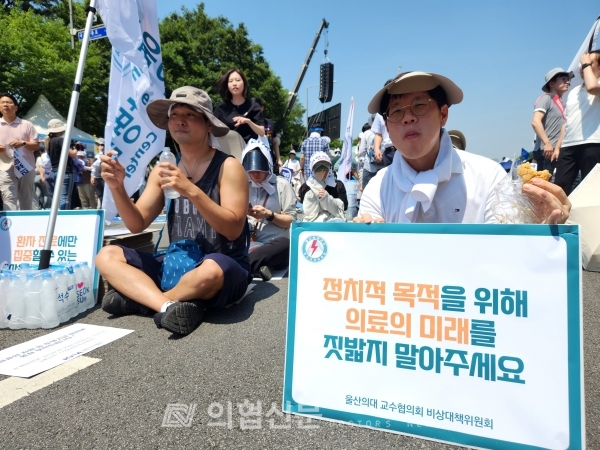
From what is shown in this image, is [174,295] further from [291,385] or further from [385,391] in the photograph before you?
[385,391]

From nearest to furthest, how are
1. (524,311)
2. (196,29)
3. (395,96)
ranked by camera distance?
(524,311)
(395,96)
(196,29)

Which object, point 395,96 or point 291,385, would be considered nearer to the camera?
point 291,385

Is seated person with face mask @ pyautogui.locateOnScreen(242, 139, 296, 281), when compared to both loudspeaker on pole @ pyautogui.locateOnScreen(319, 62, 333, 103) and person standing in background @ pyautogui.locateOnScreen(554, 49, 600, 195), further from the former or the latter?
loudspeaker on pole @ pyautogui.locateOnScreen(319, 62, 333, 103)

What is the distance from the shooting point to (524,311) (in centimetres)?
118

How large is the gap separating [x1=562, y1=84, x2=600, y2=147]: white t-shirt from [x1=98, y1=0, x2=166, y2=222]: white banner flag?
12.5 ft

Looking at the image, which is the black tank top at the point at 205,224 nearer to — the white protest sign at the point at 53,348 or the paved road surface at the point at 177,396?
the paved road surface at the point at 177,396

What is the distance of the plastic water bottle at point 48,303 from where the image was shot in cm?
242

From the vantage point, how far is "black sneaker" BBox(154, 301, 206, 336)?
2188 mm

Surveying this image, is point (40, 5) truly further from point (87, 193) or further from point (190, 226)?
point (190, 226)

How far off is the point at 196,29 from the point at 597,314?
3245cm

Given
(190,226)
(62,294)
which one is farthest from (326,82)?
(62,294)

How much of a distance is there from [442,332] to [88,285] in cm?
253

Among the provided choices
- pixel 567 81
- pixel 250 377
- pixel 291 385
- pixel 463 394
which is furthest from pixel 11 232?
pixel 567 81

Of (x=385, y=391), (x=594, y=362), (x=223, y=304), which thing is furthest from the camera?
(x=223, y=304)
